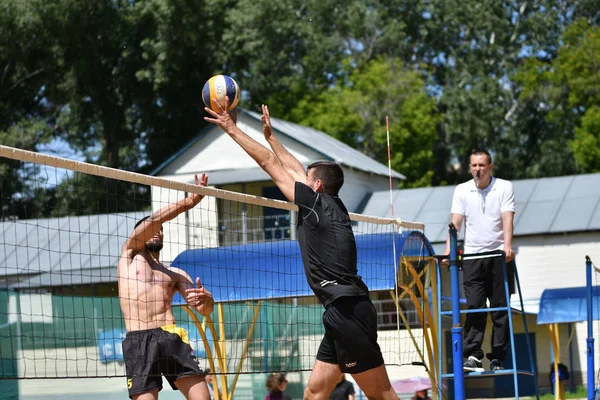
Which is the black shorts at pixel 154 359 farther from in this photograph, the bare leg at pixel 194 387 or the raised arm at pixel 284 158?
the raised arm at pixel 284 158

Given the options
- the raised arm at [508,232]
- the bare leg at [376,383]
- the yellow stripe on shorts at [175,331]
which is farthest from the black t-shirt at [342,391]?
the bare leg at [376,383]

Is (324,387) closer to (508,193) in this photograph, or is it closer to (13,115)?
(508,193)

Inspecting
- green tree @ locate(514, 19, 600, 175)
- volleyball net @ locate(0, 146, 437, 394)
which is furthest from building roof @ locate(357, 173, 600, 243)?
green tree @ locate(514, 19, 600, 175)

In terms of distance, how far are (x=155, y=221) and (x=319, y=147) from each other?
2779 cm

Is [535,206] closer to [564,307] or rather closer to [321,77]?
[564,307]

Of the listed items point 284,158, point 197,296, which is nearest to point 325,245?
point 284,158

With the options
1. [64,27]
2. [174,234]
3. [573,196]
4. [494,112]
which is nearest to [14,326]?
[174,234]

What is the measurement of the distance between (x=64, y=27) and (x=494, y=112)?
1997cm

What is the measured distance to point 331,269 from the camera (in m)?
6.86

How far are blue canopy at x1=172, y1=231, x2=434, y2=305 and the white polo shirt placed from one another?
3397mm

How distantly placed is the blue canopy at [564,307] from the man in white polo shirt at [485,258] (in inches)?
464

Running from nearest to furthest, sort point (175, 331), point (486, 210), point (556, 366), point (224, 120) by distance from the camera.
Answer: point (224, 120) < point (175, 331) < point (486, 210) < point (556, 366)

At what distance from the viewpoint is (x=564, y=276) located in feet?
101

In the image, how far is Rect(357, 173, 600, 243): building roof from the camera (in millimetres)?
31312
